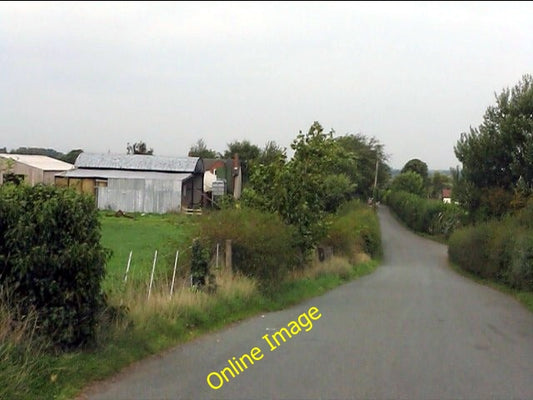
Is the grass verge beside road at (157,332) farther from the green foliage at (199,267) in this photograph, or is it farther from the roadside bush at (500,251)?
the roadside bush at (500,251)

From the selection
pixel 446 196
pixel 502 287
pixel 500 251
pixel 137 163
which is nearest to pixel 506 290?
pixel 502 287

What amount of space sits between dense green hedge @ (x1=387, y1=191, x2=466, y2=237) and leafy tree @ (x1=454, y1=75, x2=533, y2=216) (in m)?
14.7

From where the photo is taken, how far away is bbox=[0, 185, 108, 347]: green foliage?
800 centimetres

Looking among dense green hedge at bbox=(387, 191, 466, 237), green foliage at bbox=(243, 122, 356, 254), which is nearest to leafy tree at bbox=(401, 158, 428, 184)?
dense green hedge at bbox=(387, 191, 466, 237)

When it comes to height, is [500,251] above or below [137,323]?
below

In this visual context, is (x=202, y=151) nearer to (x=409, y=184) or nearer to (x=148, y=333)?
(x=409, y=184)

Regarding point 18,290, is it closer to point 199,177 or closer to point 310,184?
point 310,184

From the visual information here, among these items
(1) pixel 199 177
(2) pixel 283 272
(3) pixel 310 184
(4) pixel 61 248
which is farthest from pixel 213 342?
(1) pixel 199 177

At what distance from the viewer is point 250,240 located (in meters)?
16.6

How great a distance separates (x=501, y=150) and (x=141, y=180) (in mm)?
30646

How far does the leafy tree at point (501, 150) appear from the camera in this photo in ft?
112

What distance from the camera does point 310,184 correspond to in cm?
2244

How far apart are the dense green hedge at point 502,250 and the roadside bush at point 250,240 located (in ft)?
32.4

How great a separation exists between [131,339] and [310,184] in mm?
13662
